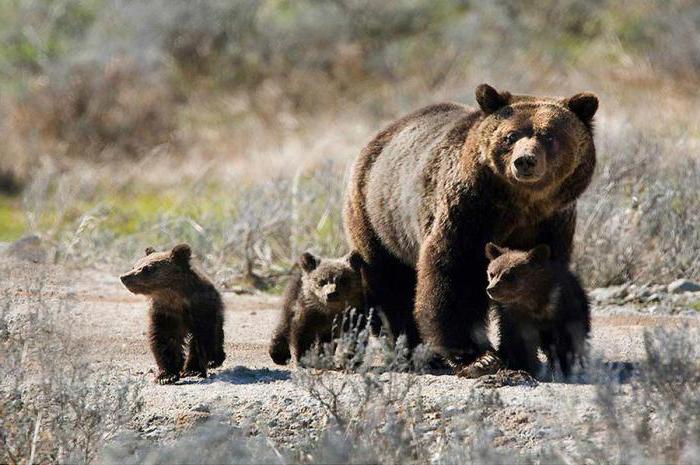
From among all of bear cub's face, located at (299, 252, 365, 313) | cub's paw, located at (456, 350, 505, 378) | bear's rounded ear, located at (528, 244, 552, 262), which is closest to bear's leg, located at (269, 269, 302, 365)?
bear cub's face, located at (299, 252, 365, 313)

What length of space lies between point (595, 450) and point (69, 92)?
18610 millimetres

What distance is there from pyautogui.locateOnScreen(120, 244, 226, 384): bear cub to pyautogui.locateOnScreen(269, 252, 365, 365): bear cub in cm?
61

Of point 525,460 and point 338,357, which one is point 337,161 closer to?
point 338,357

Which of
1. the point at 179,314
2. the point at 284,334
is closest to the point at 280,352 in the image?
the point at 284,334

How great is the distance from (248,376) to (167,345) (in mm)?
548

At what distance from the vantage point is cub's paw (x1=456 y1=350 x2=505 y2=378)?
7.93 m

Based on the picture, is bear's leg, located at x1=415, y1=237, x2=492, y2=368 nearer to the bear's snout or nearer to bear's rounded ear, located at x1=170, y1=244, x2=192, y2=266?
bear's rounded ear, located at x1=170, y1=244, x2=192, y2=266

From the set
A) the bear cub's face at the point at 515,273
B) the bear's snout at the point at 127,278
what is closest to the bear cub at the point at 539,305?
the bear cub's face at the point at 515,273

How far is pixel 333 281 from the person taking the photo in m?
8.80

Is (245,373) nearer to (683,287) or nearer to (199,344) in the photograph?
(199,344)

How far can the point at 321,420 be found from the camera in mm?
7277

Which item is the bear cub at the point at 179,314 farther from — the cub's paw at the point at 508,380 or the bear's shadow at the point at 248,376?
the cub's paw at the point at 508,380

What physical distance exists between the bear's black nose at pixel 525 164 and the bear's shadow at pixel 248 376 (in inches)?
77.7

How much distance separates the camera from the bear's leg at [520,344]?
784 cm
